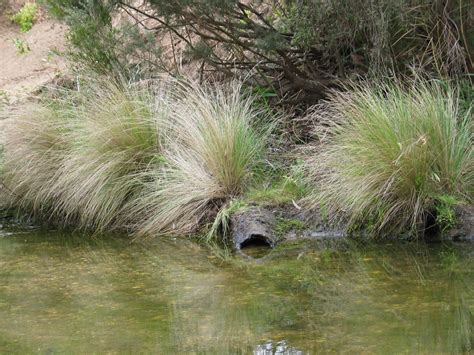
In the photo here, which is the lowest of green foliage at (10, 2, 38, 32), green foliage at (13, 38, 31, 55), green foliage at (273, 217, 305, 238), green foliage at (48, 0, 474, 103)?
green foliage at (273, 217, 305, 238)

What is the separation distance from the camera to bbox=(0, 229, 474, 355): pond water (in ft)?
14.2

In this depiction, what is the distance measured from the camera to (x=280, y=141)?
321 inches

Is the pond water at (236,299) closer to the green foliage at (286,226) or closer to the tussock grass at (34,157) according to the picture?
the green foliage at (286,226)

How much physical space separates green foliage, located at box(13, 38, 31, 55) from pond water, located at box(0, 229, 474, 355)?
6958 mm

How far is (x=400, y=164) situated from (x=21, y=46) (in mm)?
8396

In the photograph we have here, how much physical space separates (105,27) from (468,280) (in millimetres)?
4692

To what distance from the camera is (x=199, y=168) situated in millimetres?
7270

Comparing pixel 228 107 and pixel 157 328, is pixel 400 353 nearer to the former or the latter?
pixel 157 328

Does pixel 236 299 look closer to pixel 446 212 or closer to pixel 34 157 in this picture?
pixel 446 212

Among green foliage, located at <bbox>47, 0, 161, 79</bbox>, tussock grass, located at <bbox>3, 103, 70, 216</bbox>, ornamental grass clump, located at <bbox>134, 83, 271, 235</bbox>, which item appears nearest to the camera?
ornamental grass clump, located at <bbox>134, 83, 271, 235</bbox>

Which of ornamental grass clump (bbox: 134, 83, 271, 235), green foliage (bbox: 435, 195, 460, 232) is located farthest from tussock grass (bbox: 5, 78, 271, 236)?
green foliage (bbox: 435, 195, 460, 232)

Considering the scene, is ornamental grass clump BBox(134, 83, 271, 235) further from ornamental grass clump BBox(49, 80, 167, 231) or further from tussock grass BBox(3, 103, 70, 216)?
tussock grass BBox(3, 103, 70, 216)

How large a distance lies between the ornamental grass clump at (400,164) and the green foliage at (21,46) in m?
7.76

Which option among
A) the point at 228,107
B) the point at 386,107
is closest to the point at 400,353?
the point at 386,107
